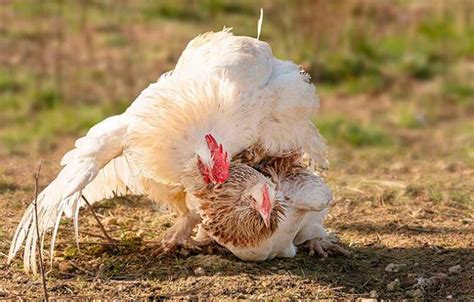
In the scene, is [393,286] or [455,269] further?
[455,269]

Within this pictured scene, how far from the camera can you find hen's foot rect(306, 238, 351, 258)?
16.9 feet

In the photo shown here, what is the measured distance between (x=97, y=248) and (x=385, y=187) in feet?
7.64

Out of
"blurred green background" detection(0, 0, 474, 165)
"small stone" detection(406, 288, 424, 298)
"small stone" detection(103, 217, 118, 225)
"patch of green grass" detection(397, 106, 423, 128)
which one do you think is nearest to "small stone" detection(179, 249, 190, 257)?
"small stone" detection(103, 217, 118, 225)

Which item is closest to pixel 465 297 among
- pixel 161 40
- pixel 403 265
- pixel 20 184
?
pixel 403 265

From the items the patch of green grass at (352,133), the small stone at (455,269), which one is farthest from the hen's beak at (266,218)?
the patch of green grass at (352,133)

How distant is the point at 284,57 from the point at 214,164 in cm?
588

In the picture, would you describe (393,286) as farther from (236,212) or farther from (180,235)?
(180,235)

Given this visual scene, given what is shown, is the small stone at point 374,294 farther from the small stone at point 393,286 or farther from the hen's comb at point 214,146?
the hen's comb at point 214,146

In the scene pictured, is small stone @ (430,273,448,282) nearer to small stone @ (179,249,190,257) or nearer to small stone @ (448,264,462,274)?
small stone @ (448,264,462,274)

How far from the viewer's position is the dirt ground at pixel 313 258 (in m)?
4.59

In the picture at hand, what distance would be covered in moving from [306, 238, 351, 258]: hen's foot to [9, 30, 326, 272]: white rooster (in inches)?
21.4

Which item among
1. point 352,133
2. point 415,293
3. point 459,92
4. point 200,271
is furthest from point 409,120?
point 200,271

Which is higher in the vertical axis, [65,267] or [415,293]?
[415,293]

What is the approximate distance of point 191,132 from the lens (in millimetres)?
4781
